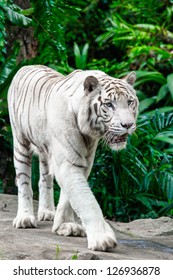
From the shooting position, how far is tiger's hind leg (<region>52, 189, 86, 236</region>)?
4930 mm

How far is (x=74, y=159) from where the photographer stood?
4.66 metres

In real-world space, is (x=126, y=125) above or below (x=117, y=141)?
above

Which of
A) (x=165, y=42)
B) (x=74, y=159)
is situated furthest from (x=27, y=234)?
(x=165, y=42)

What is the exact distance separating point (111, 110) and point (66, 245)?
97cm

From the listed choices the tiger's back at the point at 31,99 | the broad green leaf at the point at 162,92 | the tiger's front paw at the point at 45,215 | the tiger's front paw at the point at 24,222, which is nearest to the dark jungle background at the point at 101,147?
the tiger's back at the point at 31,99

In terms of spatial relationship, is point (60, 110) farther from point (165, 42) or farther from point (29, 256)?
point (165, 42)

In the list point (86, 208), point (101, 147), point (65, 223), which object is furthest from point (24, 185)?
point (101, 147)

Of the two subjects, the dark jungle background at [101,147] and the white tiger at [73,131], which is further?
the dark jungle background at [101,147]

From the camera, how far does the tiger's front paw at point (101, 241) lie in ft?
14.2

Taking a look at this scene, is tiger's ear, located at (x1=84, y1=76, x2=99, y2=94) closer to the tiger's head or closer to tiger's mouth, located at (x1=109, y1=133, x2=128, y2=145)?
the tiger's head

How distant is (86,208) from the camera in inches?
174

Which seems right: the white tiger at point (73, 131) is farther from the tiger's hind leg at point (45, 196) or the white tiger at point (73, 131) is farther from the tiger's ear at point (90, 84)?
the tiger's hind leg at point (45, 196)

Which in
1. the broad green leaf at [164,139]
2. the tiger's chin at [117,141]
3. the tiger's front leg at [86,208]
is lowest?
the broad green leaf at [164,139]

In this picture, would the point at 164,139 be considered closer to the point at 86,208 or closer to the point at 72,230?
the point at 72,230
